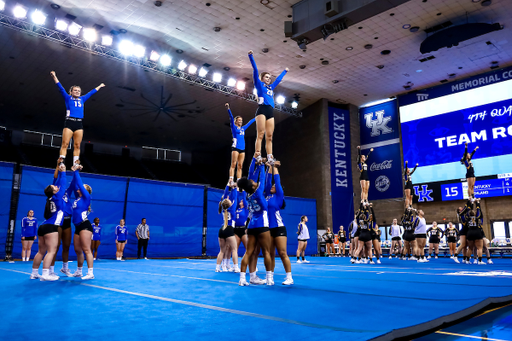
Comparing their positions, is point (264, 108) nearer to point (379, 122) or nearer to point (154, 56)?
point (154, 56)

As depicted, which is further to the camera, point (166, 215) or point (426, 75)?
point (426, 75)

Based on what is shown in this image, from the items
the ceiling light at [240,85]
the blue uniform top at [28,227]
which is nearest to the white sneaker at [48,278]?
the blue uniform top at [28,227]

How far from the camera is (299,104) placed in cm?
2312

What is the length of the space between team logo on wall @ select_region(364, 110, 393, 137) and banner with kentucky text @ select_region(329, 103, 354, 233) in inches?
58.2

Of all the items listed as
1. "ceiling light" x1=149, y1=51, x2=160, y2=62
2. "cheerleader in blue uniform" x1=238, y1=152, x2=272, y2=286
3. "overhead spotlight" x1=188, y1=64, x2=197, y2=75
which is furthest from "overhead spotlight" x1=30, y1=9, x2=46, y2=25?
"cheerleader in blue uniform" x1=238, y1=152, x2=272, y2=286

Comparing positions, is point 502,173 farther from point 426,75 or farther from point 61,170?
point 61,170

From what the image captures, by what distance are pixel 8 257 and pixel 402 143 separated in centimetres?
1972

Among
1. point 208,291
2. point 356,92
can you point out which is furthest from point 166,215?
point 356,92

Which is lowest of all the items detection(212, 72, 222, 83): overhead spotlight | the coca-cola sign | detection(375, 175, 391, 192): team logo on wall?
detection(375, 175, 391, 192): team logo on wall

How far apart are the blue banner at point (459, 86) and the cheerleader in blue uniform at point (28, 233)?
19.7 metres

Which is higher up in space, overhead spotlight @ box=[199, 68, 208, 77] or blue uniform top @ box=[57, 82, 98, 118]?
overhead spotlight @ box=[199, 68, 208, 77]

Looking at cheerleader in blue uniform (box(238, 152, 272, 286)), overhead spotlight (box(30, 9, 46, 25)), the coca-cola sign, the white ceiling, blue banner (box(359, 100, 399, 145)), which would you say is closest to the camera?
cheerleader in blue uniform (box(238, 152, 272, 286))

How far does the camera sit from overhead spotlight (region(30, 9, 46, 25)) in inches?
497

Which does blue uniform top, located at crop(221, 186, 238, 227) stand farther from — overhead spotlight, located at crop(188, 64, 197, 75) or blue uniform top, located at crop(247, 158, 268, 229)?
overhead spotlight, located at crop(188, 64, 197, 75)
